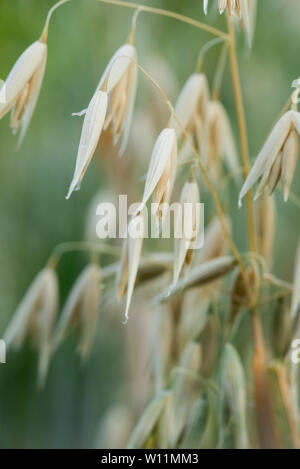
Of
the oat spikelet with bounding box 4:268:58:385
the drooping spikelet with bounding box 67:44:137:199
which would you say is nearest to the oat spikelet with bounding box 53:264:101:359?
the oat spikelet with bounding box 4:268:58:385

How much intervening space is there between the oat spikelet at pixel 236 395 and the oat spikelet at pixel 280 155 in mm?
116

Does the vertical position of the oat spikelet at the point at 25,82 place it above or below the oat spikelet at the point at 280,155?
above

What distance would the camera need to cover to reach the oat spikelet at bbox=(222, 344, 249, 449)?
36cm

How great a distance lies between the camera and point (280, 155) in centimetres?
31

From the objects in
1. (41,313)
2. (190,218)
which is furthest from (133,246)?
(41,313)

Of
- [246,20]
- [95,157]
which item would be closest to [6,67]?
[95,157]

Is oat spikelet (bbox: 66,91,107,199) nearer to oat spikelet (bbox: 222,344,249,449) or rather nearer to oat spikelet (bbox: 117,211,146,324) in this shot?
oat spikelet (bbox: 117,211,146,324)

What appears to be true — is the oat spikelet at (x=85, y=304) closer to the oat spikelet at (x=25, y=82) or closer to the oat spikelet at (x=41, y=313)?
the oat spikelet at (x=41, y=313)

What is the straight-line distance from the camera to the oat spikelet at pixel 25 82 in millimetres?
320

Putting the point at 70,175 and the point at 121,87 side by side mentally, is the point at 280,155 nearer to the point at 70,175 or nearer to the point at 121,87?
the point at 121,87

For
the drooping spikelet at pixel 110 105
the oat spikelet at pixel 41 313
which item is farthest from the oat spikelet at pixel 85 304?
the drooping spikelet at pixel 110 105

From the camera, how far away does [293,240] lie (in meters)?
0.67

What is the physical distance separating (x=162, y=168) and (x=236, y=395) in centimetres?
15

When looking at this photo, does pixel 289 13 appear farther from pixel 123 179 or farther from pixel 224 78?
pixel 123 179
